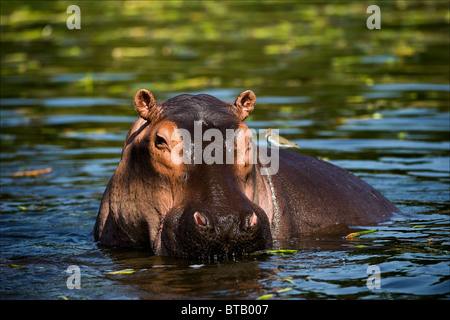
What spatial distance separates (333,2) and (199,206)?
99.0 ft

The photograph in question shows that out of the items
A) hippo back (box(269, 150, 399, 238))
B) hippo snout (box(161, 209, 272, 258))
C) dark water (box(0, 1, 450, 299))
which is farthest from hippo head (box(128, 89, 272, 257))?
hippo back (box(269, 150, 399, 238))

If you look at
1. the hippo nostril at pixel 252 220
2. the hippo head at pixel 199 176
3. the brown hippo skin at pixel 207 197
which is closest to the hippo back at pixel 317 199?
the brown hippo skin at pixel 207 197

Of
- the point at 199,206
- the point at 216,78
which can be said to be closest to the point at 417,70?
the point at 216,78

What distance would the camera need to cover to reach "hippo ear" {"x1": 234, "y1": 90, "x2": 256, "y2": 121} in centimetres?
807

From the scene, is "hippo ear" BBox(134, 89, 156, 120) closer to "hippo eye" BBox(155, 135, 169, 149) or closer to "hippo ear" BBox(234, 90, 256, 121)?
"hippo eye" BBox(155, 135, 169, 149)

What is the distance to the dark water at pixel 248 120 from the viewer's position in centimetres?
730

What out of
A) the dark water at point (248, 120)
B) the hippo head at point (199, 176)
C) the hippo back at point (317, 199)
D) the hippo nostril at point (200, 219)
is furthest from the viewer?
the hippo back at point (317, 199)

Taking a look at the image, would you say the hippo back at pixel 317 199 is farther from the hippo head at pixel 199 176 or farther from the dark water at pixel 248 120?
the hippo head at pixel 199 176

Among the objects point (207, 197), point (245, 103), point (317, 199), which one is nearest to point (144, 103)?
point (245, 103)

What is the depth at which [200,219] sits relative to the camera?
22.9 feet

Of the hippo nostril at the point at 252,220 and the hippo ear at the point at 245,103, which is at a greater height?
the hippo ear at the point at 245,103

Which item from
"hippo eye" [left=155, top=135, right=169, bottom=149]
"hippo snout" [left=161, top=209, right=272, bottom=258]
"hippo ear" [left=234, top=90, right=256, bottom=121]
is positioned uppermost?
"hippo ear" [left=234, top=90, right=256, bottom=121]

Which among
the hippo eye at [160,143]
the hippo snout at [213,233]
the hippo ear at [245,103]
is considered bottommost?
the hippo snout at [213,233]

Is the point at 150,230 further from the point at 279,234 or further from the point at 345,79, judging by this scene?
the point at 345,79
